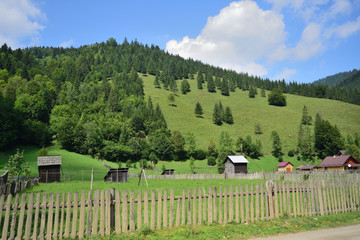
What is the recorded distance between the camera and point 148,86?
16200cm

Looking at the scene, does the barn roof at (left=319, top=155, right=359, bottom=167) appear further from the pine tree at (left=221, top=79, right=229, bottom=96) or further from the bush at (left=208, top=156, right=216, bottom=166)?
the pine tree at (left=221, top=79, right=229, bottom=96)

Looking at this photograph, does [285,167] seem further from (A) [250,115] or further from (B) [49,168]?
(B) [49,168]

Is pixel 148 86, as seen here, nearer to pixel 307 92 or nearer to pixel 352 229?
pixel 307 92

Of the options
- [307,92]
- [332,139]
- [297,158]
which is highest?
[307,92]

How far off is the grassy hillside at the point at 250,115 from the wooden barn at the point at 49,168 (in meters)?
60.5

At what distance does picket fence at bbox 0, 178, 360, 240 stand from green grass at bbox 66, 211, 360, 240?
0.29m

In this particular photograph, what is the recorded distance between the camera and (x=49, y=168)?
140 feet

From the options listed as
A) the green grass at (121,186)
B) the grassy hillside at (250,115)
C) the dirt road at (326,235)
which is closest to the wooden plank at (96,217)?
the dirt road at (326,235)

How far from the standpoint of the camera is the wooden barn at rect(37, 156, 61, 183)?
41.5 meters

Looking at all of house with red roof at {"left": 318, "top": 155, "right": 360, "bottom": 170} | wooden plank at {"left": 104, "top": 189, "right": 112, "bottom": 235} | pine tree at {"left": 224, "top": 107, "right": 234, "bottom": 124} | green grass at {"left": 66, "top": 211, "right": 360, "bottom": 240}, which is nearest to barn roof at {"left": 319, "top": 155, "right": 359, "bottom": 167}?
house with red roof at {"left": 318, "top": 155, "right": 360, "bottom": 170}

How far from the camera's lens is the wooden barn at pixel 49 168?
41.5 m

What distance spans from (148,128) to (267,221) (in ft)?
324

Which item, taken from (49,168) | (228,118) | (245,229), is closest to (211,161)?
(228,118)

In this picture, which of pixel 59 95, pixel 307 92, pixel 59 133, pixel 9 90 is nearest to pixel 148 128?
pixel 59 133
